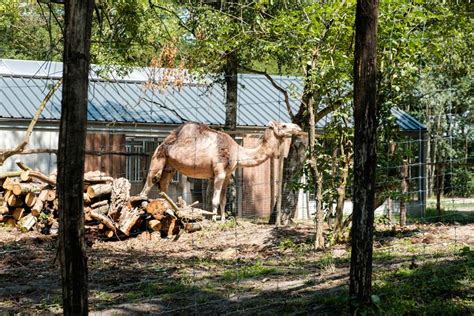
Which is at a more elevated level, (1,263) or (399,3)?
(399,3)

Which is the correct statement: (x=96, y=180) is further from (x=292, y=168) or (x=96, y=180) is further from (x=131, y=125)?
(x=131, y=125)

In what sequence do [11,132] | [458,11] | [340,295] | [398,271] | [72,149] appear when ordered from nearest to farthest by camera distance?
1. [72,149]
2. [340,295]
3. [398,271]
4. [458,11]
5. [11,132]

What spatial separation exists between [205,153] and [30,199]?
3535 millimetres

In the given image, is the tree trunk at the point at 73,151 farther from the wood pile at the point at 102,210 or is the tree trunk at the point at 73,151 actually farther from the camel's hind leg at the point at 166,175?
the camel's hind leg at the point at 166,175

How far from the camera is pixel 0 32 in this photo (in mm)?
27594

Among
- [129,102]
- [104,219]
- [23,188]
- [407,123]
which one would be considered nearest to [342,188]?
[104,219]

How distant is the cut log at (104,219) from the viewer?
48.6 ft

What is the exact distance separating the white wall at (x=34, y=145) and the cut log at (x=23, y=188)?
316 cm

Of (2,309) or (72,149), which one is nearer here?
(72,149)

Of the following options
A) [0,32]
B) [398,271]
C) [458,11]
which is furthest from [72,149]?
[0,32]

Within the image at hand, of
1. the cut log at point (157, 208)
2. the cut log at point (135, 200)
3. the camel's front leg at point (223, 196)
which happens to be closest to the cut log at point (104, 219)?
the cut log at point (135, 200)

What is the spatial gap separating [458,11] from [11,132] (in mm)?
10916

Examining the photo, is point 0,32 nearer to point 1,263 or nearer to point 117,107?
point 117,107

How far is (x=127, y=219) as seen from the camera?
49.1 feet
